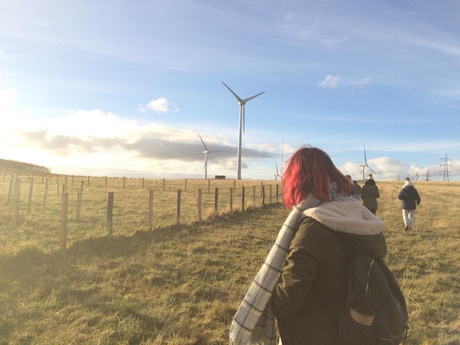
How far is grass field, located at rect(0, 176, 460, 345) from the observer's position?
4.80m

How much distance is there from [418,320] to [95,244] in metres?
7.40

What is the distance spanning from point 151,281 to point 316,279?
17.2 ft

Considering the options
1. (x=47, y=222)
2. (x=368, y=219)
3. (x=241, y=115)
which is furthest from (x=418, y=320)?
(x=241, y=115)

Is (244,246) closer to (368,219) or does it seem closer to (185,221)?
(185,221)

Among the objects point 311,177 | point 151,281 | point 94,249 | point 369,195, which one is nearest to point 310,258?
point 311,177

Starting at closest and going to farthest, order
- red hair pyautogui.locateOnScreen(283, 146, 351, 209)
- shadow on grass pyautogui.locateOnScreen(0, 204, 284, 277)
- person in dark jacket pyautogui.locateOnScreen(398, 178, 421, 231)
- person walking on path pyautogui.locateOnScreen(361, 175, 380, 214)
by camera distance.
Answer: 1. red hair pyautogui.locateOnScreen(283, 146, 351, 209)
2. shadow on grass pyautogui.locateOnScreen(0, 204, 284, 277)
3. person in dark jacket pyautogui.locateOnScreen(398, 178, 421, 231)
4. person walking on path pyautogui.locateOnScreen(361, 175, 380, 214)

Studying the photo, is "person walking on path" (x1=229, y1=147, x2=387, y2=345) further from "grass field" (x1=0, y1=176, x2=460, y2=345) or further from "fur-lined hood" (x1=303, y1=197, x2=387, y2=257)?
"grass field" (x1=0, y1=176, x2=460, y2=345)

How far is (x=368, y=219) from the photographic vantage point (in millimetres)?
2322

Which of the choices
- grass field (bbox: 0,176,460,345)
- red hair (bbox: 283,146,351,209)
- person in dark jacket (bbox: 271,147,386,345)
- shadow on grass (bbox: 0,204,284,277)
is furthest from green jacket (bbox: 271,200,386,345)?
shadow on grass (bbox: 0,204,284,277)

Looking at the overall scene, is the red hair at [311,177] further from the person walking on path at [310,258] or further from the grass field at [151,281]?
the grass field at [151,281]

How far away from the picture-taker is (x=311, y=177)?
7.64 ft

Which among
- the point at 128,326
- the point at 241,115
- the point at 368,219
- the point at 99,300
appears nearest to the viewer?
the point at 368,219

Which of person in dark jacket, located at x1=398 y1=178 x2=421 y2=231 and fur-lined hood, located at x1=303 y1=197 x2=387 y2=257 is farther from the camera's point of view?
person in dark jacket, located at x1=398 y1=178 x2=421 y2=231

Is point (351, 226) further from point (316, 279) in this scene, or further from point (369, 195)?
point (369, 195)
